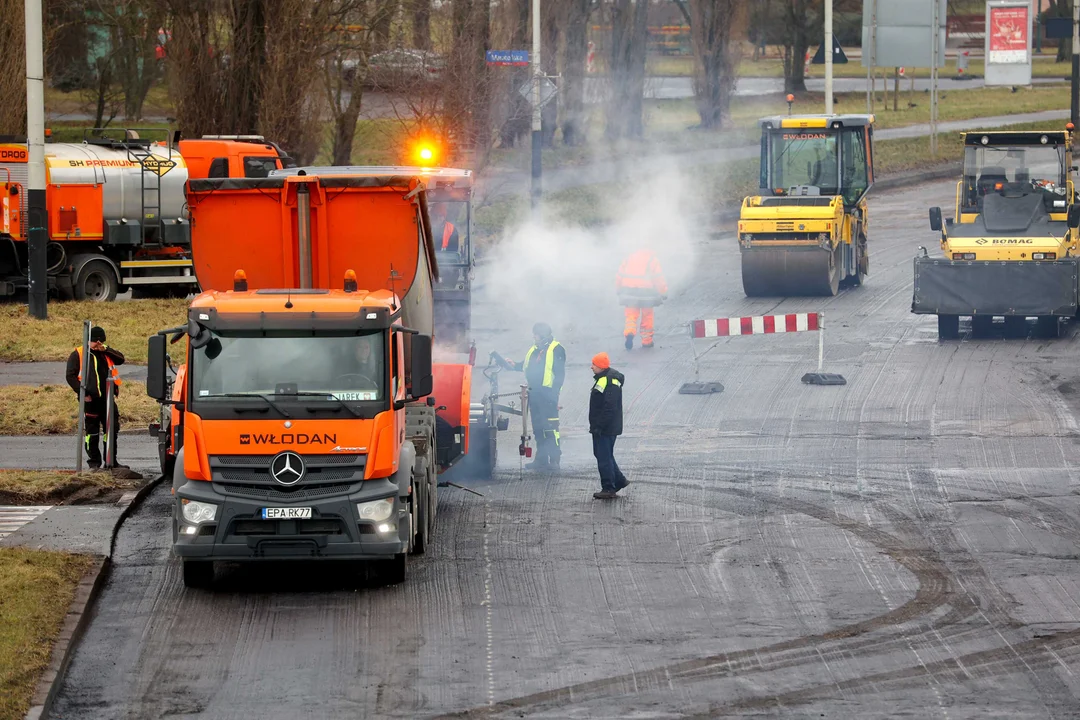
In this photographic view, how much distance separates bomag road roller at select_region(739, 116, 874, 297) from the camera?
26.9 m

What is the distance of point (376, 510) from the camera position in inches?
450

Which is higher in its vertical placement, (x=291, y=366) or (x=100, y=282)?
(x=291, y=366)

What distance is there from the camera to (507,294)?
2891cm

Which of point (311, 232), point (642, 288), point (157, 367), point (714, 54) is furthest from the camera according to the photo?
point (714, 54)

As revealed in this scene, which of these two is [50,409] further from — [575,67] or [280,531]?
[575,67]

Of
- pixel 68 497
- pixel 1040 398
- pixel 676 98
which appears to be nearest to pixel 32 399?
pixel 68 497

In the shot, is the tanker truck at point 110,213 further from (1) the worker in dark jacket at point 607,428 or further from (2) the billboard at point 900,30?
(2) the billboard at point 900,30

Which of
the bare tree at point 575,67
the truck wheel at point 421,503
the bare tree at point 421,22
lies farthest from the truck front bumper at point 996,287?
the bare tree at point 575,67

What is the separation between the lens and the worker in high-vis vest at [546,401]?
1648 cm

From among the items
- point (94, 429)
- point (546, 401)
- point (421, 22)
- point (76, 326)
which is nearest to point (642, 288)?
point (546, 401)

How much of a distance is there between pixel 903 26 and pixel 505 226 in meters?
16.0

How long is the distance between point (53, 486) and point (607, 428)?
5246mm

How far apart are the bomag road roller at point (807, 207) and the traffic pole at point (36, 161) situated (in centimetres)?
1149

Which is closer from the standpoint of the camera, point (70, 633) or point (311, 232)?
point (70, 633)
